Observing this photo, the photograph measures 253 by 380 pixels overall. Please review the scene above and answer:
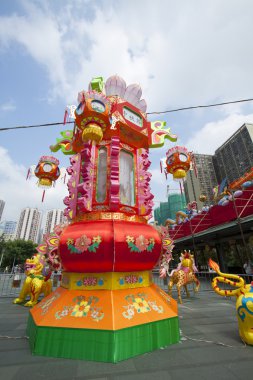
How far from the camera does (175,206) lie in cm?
4250

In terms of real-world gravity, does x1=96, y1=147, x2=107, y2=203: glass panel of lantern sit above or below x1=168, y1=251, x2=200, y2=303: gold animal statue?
above

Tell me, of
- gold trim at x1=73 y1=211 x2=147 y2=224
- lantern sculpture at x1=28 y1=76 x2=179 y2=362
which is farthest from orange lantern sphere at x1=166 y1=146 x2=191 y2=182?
gold trim at x1=73 y1=211 x2=147 y2=224

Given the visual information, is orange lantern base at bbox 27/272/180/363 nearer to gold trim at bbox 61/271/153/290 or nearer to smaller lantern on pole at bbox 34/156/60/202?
gold trim at bbox 61/271/153/290

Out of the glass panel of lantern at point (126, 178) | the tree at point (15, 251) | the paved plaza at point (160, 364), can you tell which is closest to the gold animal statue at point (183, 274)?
the paved plaza at point (160, 364)

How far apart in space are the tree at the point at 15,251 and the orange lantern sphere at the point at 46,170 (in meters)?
39.1

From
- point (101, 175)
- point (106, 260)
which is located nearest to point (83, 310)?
point (106, 260)

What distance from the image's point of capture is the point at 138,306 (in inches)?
136

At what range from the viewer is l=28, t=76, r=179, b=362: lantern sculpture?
303cm

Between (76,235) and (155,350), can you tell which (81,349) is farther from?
(76,235)

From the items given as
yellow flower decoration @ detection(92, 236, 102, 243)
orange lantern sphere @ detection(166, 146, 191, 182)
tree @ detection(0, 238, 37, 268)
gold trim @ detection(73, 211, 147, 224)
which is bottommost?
yellow flower decoration @ detection(92, 236, 102, 243)

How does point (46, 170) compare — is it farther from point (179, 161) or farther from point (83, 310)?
point (83, 310)

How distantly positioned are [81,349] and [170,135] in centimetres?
518

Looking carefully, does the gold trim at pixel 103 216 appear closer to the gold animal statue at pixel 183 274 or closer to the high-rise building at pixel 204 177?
the gold animal statue at pixel 183 274

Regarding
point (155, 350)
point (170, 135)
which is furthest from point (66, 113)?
point (155, 350)
